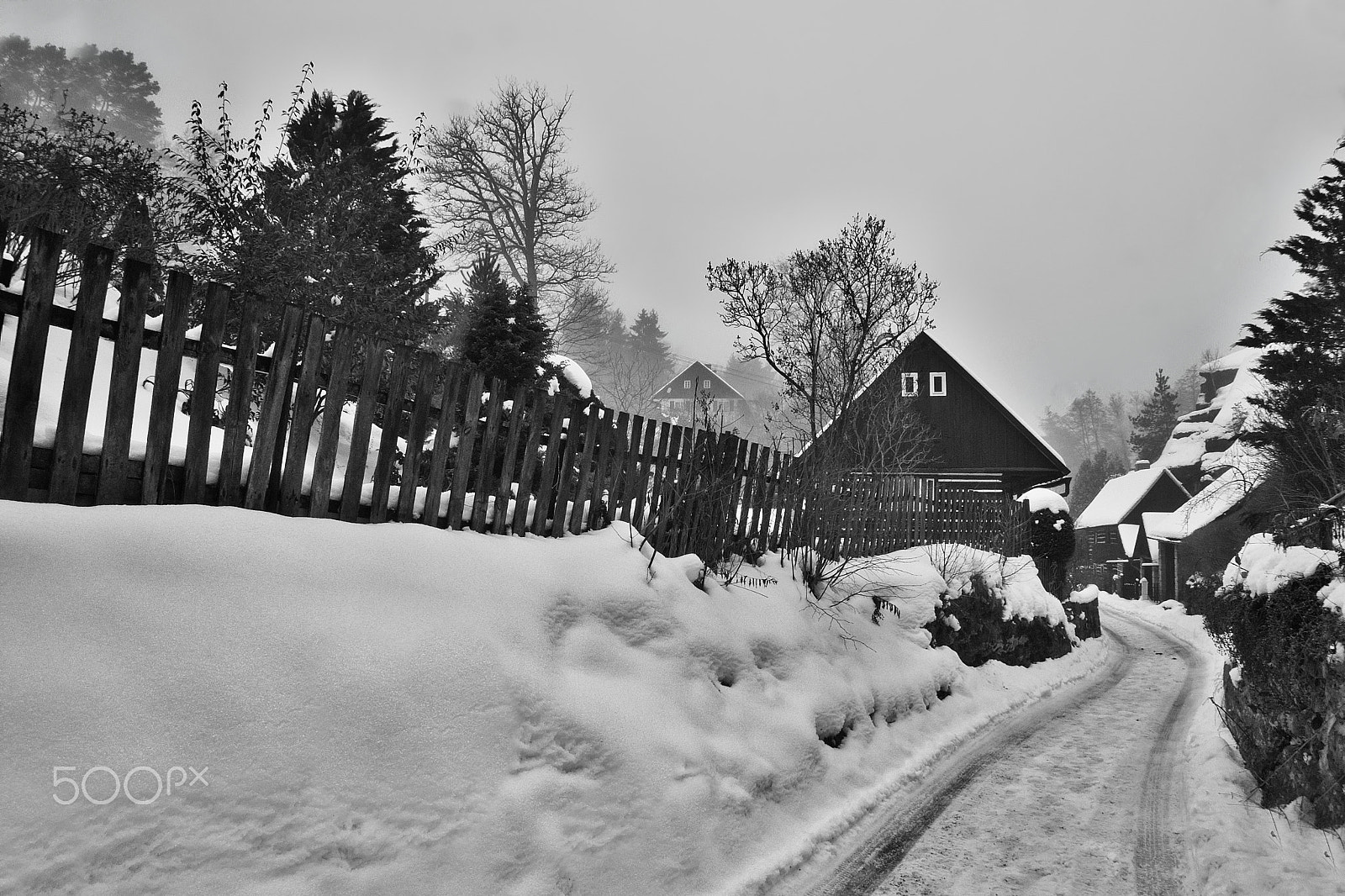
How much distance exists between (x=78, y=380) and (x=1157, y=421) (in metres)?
68.5

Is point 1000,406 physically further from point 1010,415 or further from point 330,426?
point 330,426

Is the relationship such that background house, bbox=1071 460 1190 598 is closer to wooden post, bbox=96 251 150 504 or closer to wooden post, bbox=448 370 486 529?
wooden post, bbox=448 370 486 529

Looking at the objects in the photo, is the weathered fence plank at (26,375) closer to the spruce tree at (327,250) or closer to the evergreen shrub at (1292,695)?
the spruce tree at (327,250)

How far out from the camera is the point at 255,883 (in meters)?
2.31

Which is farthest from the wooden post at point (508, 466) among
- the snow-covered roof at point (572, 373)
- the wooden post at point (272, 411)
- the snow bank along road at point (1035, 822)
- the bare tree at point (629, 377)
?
the bare tree at point (629, 377)

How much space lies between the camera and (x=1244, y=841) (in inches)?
160

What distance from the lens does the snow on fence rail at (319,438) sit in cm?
296

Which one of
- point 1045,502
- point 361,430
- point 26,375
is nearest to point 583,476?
point 361,430

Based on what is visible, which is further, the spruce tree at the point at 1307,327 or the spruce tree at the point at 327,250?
the spruce tree at the point at 1307,327

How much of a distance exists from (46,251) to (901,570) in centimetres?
765

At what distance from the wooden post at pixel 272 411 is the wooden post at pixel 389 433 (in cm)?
53

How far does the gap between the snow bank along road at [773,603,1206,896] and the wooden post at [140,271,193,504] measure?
3584mm

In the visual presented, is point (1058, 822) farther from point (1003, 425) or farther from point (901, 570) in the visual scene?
point (1003, 425)

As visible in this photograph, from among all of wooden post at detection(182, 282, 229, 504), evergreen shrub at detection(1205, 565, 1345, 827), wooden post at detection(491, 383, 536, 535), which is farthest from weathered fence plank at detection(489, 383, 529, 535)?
evergreen shrub at detection(1205, 565, 1345, 827)
